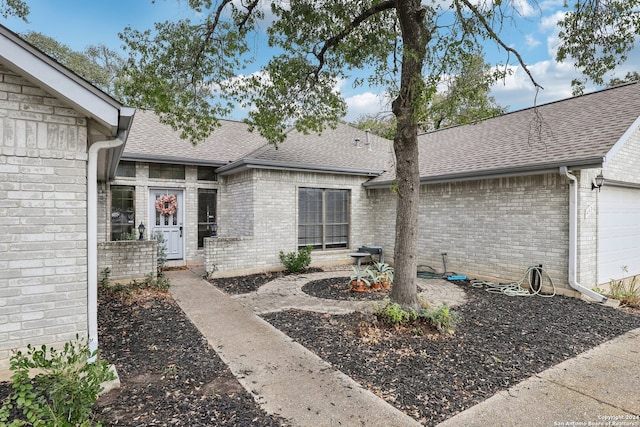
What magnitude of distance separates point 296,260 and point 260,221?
4.77 ft

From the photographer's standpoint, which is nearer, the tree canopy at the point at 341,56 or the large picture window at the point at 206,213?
the tree canopy at the point at 341,56

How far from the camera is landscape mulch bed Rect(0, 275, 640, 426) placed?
3014 millimetres

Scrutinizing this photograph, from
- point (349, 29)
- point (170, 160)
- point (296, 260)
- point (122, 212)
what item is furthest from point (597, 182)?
point (122, 212)

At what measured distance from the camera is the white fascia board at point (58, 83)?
121 inches

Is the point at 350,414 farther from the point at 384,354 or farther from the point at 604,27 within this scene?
the point at 604,27

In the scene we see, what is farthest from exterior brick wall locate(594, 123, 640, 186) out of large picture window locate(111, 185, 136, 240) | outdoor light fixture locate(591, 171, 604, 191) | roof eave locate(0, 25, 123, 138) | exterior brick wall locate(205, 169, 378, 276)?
large picture window locate(111, 185, 136, 240)

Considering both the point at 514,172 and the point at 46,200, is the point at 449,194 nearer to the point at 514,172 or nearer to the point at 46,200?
the point at 514,172

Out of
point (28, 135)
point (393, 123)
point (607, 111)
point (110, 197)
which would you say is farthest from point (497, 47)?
point (110, 197)

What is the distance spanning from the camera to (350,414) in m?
2.92

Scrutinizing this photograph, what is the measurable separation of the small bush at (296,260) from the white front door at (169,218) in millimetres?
3242

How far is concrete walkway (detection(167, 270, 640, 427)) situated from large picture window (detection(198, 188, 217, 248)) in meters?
5.55

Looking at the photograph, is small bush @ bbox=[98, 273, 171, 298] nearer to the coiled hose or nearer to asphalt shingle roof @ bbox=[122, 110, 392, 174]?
asphalt shingle roof @ bbox=[122, 110, 392, 174]

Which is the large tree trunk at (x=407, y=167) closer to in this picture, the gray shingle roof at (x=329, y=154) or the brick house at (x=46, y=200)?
the brick house at (x=46, y=200)

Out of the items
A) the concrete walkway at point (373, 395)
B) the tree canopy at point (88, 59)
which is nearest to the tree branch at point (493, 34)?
the concrete walkway at point (373, 395)
